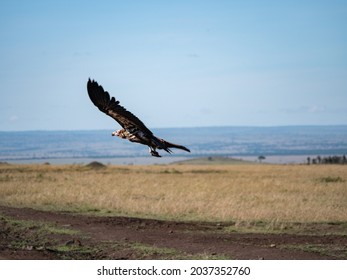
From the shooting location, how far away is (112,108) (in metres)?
9.59

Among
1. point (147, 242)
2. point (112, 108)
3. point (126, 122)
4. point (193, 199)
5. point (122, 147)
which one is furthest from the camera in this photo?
point (122, 147)

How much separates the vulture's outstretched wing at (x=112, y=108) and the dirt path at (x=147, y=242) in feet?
11.1

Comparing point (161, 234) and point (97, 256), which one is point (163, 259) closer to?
point (97, 256)

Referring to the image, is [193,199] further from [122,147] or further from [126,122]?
[122,147]

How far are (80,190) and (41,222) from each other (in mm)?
9647

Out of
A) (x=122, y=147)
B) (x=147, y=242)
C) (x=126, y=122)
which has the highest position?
(x=126, y=122)

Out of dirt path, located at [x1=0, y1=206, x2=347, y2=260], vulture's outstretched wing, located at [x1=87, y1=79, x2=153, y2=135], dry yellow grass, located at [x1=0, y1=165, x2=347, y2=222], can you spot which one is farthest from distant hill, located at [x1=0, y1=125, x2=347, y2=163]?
vulture's outstretched wing, located at [x1=87, y1=79, x2=153, y2=135]

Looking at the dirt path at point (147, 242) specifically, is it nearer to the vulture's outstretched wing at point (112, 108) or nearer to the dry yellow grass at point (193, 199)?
the dry yellow grass at point (193, 199)

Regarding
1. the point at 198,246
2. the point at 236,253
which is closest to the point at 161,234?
the point at 198,246

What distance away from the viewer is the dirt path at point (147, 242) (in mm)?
12414

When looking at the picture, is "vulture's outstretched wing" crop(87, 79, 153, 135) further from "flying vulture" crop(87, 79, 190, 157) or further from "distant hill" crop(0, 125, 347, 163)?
"distant hill" crop(0, 125, 347, 163)

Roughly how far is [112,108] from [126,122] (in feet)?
1.06

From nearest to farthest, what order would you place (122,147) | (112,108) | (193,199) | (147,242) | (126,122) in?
(126,122)
(112,108)
(147,242)
(193,199)
(122,147)

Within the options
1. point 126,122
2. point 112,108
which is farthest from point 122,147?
point 126,122
